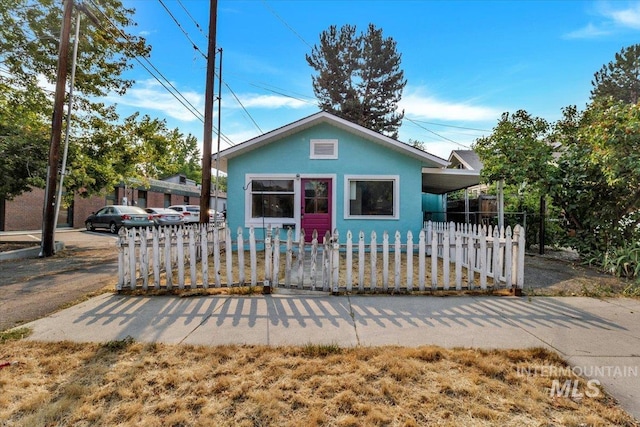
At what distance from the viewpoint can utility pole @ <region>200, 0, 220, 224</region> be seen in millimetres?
8742

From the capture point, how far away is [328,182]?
10078 mm

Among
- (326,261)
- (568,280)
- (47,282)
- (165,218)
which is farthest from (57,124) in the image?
(568,280)

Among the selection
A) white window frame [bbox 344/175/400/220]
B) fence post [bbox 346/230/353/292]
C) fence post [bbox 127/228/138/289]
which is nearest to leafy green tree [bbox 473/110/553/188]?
white window frame [bbox 344/175/400/220]

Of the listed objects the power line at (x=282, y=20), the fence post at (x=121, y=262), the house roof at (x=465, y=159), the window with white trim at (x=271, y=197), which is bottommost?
the fence post at (x=121, y=262)

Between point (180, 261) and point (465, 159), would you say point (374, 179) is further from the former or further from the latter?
point (465, 159)

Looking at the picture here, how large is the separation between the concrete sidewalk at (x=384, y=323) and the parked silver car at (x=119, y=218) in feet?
48.2

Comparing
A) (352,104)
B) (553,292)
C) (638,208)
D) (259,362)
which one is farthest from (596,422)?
(352,104)

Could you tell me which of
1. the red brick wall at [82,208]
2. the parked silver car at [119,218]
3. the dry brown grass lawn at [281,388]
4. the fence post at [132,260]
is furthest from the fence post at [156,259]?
the red brick wall at [82,208]

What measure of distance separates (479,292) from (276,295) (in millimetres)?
3361

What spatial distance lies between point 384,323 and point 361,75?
1023 inches

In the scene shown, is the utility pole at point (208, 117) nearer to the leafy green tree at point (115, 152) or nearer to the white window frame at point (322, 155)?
the white window frame at point (322, 155)

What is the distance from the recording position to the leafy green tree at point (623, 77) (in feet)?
94.3

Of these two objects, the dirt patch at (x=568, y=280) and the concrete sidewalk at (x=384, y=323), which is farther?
the dirt patch at (x=568, y=280)

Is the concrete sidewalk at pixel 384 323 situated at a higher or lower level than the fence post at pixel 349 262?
lower
